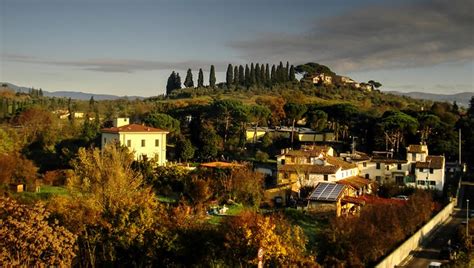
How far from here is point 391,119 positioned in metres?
47.4

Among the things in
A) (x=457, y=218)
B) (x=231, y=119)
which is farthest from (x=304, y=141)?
(x=457, y=218)

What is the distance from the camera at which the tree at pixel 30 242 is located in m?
15.2

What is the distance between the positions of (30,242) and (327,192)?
21.4m

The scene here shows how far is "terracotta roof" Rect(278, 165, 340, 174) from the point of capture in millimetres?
37625

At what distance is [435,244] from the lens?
26969 millimetres

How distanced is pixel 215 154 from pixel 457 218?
19322 millimetres

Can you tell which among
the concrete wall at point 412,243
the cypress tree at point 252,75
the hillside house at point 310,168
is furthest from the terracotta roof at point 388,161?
the cypress tree at point 252,75

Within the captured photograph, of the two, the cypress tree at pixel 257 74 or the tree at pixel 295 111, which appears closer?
the tree at pixel 295 111

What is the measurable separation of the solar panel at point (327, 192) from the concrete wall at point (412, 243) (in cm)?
555

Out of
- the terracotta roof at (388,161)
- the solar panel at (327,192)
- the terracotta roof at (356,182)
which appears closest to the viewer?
the solar panel at (327,192)

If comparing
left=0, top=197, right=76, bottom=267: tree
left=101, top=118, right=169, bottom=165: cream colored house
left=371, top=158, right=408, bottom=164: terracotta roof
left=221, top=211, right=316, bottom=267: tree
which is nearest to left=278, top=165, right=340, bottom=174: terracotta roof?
left=371, top=158, right=408, bottom=164: terracotta roof

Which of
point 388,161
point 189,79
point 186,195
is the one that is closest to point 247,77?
point 189,79

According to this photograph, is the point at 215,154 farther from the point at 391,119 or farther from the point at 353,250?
Result: the point at 353,250

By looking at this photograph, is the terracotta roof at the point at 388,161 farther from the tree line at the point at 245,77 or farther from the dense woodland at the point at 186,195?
the tree line at the point at 245,77
